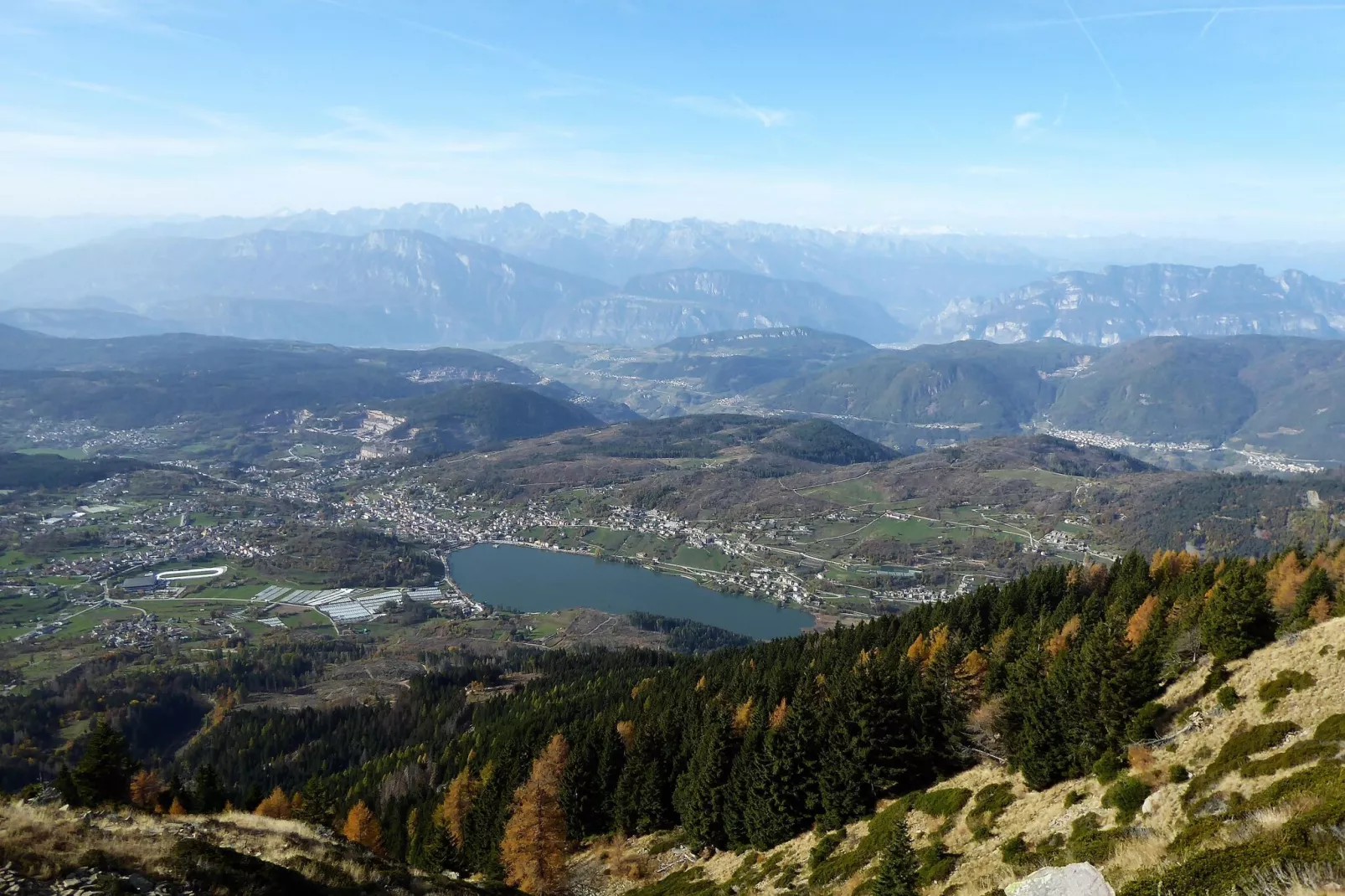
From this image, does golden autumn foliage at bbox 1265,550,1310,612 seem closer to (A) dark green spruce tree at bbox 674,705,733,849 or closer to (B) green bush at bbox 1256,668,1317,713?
(B) green bush at bbox 1256,668,1317,713

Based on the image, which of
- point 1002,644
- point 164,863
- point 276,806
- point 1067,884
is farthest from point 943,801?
point 276,806

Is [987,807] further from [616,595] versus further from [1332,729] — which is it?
[616,595]

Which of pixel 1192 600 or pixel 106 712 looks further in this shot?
pixel 106 712

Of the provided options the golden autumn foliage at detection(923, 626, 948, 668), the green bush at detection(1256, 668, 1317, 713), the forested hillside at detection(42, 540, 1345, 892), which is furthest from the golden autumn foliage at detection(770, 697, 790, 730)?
the green bush at detection(1256, 668, 1317, 713)

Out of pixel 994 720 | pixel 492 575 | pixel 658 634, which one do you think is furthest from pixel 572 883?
pixel 492 575

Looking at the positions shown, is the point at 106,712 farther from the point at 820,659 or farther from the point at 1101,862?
the point at 1101,862

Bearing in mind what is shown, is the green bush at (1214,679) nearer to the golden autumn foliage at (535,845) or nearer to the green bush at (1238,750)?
the green bush at (1238,750)
